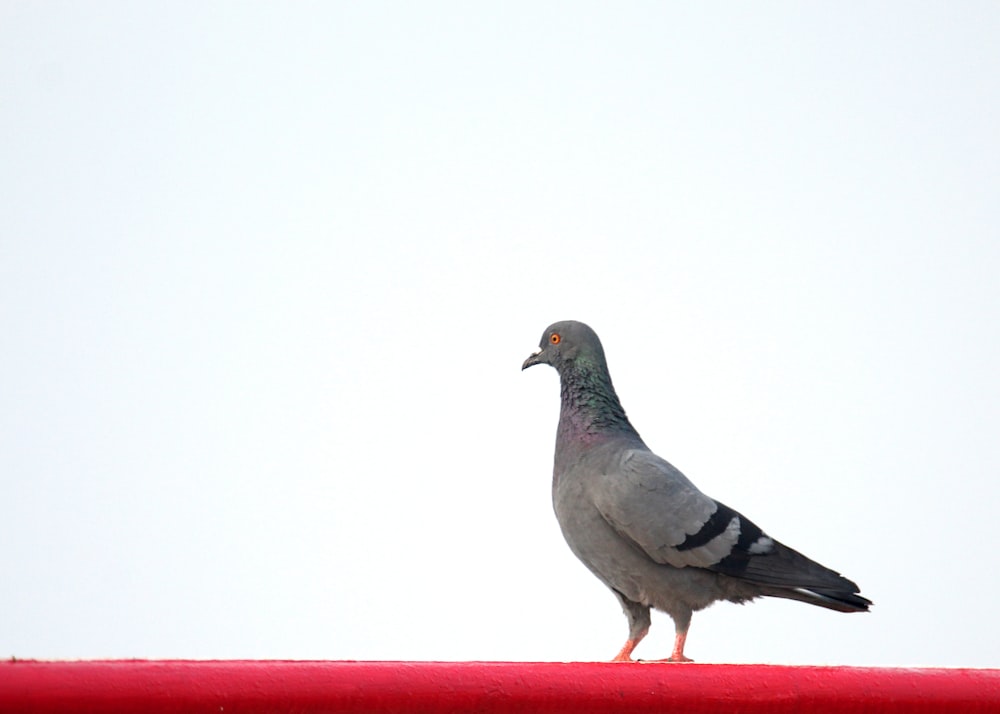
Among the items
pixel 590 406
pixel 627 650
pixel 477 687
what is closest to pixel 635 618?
pixel 627 650

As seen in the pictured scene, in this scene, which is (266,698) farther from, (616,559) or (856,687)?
→ (616,559)

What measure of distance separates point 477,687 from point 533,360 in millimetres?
3648

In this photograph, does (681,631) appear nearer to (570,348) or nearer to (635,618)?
(635,618)

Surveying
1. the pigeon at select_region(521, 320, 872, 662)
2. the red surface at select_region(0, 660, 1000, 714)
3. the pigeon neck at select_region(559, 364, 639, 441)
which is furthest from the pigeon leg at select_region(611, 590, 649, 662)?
the red surface at select_region(0, 660, 1000, 714)

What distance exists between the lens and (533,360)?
5.64 m

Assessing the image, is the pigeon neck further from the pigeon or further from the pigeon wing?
the pigeon wing

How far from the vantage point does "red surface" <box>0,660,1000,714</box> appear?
5.98 ft

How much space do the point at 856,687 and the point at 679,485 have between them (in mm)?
2729

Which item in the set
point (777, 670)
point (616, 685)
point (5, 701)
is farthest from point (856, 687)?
point (5, 701)

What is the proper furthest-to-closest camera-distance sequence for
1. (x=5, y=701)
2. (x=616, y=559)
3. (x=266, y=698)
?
(x=616, y=559) < (x=266, y=698) < (x=5, y=701)

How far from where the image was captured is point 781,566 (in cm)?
499

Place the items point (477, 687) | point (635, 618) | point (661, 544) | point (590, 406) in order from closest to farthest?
point (477, 687)
point (661, 544)
point (635, 618)
point (590, 406)

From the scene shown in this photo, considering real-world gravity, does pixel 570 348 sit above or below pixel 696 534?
above

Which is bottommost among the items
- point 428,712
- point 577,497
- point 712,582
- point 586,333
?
point 428,712
